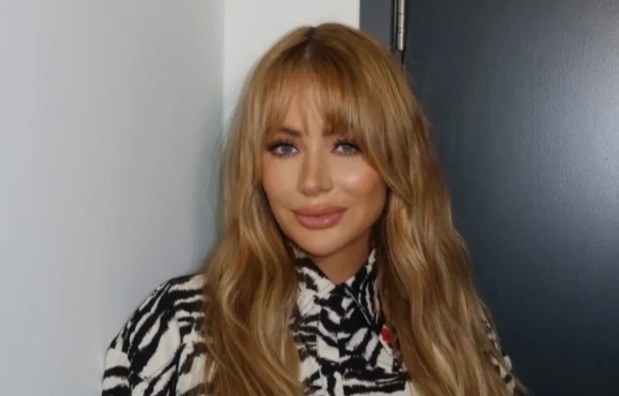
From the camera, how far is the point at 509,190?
160 centimetres

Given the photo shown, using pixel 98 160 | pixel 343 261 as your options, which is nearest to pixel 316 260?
pixel 343 261

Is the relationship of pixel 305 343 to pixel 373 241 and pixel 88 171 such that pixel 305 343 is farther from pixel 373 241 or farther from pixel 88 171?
pixel 88 171

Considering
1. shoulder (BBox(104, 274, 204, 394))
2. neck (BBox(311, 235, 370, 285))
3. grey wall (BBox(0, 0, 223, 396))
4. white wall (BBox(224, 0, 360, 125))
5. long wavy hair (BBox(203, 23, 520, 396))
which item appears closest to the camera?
grey wall (BBox(0, 0, 223, 396))

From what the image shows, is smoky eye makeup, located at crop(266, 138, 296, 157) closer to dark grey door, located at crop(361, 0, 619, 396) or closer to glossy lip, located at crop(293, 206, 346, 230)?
glossy lip, located at crop(293, 206, 346, 230)

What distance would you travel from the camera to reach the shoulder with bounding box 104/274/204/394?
1117 millimetres

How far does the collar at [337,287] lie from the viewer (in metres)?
1.30

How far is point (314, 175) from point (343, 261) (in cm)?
20

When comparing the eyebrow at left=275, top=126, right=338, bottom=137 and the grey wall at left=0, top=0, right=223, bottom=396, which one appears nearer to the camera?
the grey wall at left=0, top=0, right=223, bottom=396

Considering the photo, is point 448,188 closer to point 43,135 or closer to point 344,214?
point 344,214

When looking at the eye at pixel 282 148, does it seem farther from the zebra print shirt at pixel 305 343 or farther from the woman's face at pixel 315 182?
the zebra print shirt at pixel 305 343

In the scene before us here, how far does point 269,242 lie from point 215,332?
0.57 ft

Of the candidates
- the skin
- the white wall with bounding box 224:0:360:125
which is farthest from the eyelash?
the white wall with bounding box 224:0:360:125

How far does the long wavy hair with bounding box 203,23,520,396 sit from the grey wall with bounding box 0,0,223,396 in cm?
10

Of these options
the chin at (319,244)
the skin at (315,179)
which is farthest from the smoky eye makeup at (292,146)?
the chin at (319,244)
